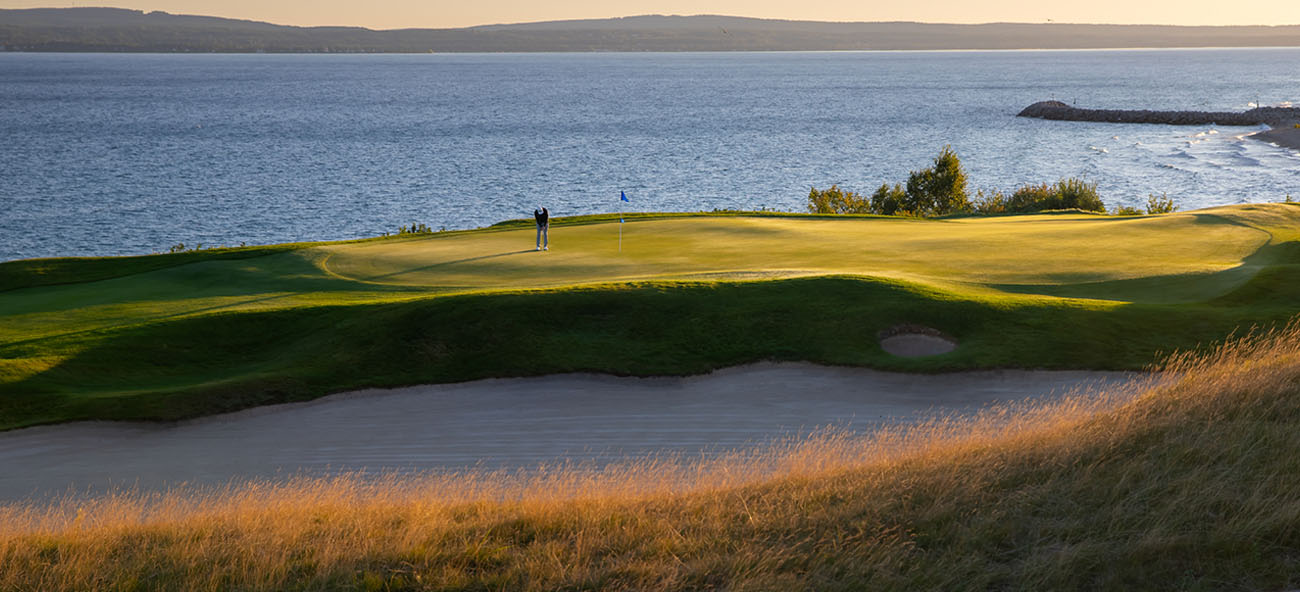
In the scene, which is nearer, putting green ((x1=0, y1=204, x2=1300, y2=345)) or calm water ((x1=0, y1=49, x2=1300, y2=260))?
putting green ((x1=0, y1=204, x2=1300, y2=345))

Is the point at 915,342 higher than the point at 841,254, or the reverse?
the point at 841,254

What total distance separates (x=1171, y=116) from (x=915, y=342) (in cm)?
15166

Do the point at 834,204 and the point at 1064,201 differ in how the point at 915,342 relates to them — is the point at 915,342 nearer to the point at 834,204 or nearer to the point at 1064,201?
the point at 1064,201

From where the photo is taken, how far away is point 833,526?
25.5 ft

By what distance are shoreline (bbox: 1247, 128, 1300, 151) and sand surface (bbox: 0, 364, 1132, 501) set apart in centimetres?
11228

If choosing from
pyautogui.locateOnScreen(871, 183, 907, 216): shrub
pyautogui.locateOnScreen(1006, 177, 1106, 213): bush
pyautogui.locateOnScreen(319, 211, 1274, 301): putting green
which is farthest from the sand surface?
pyautogui.locateOnScreen(871, 183, 907, 216): shrub

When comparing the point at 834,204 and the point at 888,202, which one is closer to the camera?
the point at 834,204

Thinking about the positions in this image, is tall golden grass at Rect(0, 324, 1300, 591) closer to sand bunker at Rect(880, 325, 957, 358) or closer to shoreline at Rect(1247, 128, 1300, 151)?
sand bunker at Rect(880, 325, 957, 358)

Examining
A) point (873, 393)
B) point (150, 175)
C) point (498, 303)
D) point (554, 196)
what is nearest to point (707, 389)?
point (873, 393)

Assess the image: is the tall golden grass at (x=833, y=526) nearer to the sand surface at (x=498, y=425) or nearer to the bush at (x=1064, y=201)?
the sand surface at (x=498, y=425)

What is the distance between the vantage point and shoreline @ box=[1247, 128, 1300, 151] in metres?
108

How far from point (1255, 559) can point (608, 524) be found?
4.69 meters

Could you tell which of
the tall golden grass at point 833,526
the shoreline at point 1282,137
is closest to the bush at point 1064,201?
the tall golden grass at point 833,526

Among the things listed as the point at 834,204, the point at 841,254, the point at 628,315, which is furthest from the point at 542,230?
the point at 834,204
